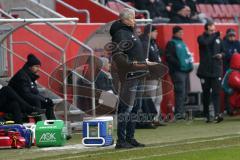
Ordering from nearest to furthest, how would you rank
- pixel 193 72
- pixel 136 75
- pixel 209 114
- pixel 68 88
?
pixel 136 75 < pixel 68 88 < pixel 209 114 < pixel 193 72

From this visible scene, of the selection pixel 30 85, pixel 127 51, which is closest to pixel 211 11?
pixel 30 85

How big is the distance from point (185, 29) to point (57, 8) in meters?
2.97

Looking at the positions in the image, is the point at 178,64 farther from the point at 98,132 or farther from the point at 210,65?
the point at 98,132

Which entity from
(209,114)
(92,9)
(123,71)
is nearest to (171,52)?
(209,114)

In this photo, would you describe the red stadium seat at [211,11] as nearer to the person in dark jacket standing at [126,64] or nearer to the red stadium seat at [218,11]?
the red stadium seat at [218,11]

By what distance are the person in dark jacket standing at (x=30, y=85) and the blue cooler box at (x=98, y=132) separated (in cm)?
206

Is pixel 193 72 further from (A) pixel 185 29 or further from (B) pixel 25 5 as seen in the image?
(B) pixel 25 5

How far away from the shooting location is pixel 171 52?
21.5 meters

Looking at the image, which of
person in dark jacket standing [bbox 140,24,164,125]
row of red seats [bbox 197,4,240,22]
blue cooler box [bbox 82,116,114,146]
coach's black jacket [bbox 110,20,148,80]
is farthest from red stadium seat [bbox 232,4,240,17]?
coach's black jacket [bbox 110,20,148,80]

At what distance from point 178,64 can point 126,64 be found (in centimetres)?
679

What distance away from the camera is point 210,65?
837 inches

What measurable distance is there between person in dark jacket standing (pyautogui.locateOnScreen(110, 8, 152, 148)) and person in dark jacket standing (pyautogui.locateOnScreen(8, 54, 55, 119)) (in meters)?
3.07

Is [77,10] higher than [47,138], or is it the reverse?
[77,10]

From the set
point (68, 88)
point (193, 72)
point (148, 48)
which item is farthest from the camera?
point (193, 72)
